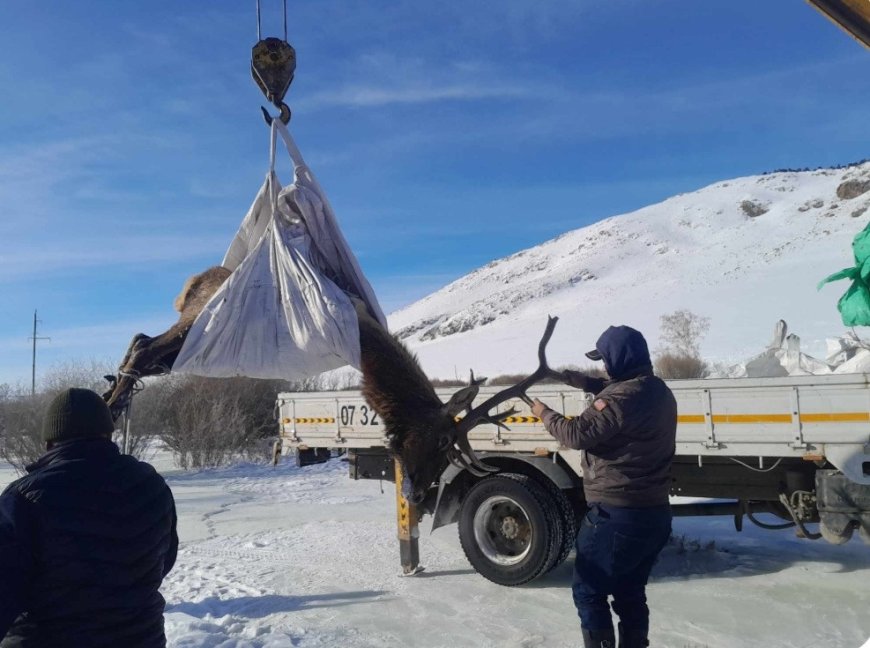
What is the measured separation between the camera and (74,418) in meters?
2.62

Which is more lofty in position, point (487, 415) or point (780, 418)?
point (487, 415)

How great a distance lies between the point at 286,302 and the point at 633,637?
9.48ft

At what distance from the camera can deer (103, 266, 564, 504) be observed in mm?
5109

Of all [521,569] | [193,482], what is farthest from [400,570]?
[193,482]

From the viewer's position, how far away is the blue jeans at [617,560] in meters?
3.89

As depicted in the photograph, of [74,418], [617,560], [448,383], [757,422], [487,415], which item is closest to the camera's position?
[74,418]

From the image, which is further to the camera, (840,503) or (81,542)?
(840,503)

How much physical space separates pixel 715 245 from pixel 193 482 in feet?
285

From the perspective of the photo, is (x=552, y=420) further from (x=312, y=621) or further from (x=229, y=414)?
(x=229, y=414)

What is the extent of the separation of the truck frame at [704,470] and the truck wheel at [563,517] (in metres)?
0.01

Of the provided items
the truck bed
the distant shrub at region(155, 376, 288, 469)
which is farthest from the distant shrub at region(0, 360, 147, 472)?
the truck bed

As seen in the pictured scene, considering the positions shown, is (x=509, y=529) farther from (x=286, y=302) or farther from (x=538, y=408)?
(x=286, y=302)

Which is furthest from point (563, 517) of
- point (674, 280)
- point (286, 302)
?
point (674, 280)

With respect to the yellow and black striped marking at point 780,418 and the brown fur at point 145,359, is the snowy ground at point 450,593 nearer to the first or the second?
the yellow and black striped marking at point 780,418
